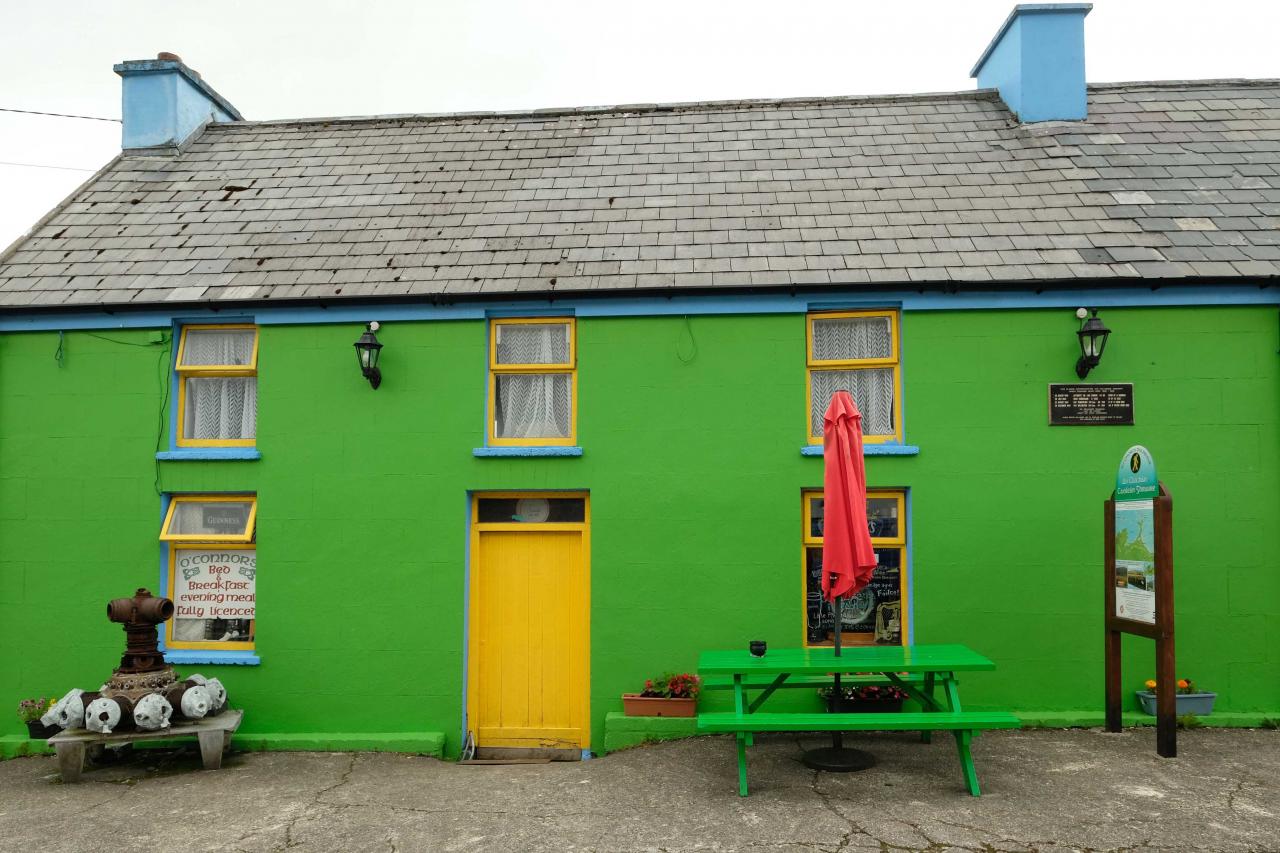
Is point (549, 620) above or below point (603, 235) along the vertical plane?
below

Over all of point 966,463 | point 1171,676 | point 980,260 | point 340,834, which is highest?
point 980,260

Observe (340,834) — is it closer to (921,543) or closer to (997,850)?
(997,850)

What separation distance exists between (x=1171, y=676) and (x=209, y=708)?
8004 mm

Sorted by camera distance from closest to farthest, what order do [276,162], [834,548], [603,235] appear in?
1. [834,548]
2. [603,235]
3. [276,162]

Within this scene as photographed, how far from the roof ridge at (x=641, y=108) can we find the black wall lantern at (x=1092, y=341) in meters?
4.83

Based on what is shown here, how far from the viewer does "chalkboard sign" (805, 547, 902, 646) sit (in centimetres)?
850

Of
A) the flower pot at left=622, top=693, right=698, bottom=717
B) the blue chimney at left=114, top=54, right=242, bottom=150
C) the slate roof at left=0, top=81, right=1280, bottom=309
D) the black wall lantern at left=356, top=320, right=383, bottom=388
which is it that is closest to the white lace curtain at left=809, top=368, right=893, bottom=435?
the slate roof at left=0, top=81, right=1280, bottom=309

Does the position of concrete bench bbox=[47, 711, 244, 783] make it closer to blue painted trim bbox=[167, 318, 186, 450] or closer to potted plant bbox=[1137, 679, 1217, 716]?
blue painted trim bbox=[167, 318, 186, 450]

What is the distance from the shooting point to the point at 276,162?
448 inches

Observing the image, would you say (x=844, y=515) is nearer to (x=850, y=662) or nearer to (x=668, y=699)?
(x=850, y=662)

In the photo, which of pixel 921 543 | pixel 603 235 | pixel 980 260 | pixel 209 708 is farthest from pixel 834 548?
pixel 209 708

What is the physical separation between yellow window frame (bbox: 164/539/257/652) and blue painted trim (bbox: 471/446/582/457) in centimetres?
248

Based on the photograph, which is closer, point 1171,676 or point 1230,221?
point 1171,676

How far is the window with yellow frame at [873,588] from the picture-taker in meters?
8.49
